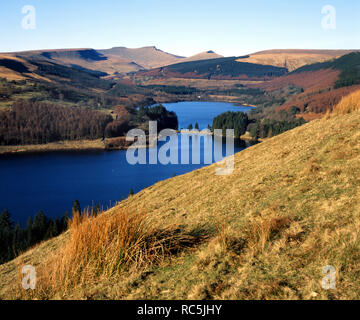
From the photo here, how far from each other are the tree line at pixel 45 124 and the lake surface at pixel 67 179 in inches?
880

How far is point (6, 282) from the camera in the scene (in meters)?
8.90

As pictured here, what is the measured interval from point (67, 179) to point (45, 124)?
7206cm

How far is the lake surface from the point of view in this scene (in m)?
60.3

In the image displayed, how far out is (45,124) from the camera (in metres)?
139

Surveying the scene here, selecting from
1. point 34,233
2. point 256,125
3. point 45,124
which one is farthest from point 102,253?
point 45,124

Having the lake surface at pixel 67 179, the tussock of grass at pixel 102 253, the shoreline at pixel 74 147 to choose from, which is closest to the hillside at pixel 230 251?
the tussock of grass at pixel 102 253

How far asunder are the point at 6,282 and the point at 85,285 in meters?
4.50

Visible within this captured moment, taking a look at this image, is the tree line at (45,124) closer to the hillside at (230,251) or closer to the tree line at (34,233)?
the tree line at (34,233)

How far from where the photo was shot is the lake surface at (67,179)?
60344 millimetres

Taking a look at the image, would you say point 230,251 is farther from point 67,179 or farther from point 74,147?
point 74,147

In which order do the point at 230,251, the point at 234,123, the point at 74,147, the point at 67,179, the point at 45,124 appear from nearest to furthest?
the point at 230,251, the point at 67,179, the point at 74,147, the point at 234,123, the point at 45,124

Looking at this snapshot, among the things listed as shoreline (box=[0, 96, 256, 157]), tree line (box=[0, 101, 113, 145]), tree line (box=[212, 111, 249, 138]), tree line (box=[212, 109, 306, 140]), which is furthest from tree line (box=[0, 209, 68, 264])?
tree line (box=[212, 111, 249, 138])

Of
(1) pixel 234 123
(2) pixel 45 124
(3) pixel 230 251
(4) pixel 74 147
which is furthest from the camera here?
(2) pixel 45 124
